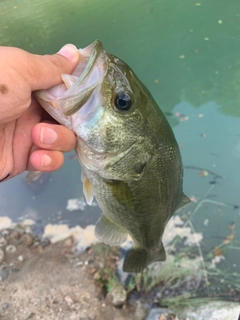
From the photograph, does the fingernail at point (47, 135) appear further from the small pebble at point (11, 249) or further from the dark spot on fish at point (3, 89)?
the small pebble at point (11, 249)

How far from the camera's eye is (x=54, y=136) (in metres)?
1.46

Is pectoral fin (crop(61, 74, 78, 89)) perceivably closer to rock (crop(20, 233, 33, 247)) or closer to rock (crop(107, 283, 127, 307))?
rock (crop(107, 283, 127, 307))

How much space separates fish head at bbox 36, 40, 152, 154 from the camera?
4.28 ft

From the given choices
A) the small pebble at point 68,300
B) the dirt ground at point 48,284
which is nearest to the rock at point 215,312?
the dirt ground at point 48,284

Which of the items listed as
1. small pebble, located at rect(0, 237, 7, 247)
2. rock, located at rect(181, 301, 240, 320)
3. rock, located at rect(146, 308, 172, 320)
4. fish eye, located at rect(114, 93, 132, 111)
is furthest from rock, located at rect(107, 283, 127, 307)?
fish eye, located at rect(114, 93, 132, 111)

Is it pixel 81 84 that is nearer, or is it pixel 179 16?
pixel 81 84

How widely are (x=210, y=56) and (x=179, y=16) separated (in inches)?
46.7

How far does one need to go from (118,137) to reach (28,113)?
49 centimetres

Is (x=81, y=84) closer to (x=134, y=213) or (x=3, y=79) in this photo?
(x=3, y=79)

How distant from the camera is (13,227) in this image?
3262mm

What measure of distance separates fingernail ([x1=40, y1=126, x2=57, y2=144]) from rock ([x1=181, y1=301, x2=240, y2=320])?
185cm

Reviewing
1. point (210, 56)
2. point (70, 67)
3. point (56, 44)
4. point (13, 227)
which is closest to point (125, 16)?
point (56, 44)

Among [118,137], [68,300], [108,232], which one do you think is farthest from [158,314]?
[118,137]

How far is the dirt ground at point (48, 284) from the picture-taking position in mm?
2648
